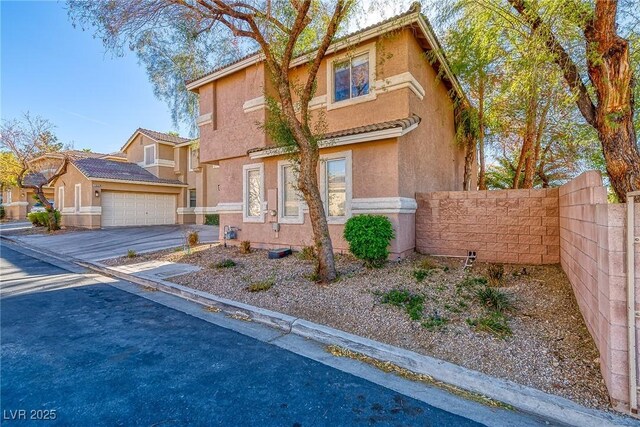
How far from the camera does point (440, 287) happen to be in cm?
576

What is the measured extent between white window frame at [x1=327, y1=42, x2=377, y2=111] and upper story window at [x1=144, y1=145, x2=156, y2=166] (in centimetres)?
1969

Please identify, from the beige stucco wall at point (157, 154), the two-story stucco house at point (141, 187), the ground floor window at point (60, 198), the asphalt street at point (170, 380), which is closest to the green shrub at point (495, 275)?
the asphalt street at point (170, 380)

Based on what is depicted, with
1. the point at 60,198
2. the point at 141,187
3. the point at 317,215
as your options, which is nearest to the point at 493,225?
the point at 317,215

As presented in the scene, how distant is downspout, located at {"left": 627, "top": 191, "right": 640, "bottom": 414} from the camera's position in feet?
8.49

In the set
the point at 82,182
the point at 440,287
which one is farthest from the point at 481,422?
the point at 82,182

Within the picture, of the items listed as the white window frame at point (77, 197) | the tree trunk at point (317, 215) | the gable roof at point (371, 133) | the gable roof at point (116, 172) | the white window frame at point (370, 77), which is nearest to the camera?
the tree trunk at point (317, 215)

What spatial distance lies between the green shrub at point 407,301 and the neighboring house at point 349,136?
261cm

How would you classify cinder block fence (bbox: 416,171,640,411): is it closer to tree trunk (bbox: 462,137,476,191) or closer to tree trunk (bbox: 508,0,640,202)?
tree trunk (bbox: 508,0,640,202)

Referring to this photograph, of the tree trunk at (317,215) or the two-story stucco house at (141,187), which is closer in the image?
the tree trunk at (317,215)

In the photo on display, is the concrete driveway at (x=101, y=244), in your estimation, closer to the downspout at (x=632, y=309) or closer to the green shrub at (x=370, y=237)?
the green shrub at (x=370, y=237)

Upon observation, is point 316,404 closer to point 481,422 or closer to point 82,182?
point 481,422

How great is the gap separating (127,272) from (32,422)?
6.33 m

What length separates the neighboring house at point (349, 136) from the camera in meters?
8.16

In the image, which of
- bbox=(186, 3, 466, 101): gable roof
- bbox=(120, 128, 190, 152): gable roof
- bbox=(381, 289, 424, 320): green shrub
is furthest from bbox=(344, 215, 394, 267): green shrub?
bbox=(120, 128, 190, 152): gable roof
